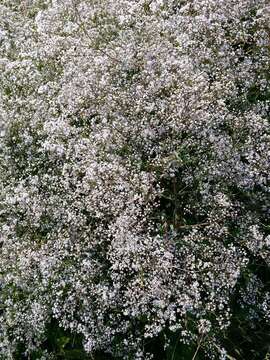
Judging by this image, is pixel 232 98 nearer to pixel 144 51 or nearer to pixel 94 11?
pixel 144 51

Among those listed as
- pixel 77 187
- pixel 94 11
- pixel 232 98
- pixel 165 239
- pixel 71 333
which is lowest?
pixel 71 333

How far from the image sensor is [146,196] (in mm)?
5168

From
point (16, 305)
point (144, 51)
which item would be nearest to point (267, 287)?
point (16, 305)

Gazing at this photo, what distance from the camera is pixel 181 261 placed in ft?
16.3

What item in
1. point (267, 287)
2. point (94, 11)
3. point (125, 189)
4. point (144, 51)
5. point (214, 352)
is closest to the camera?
point (214, 352)

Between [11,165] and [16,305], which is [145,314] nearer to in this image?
[16,305]

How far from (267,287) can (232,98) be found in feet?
7.29

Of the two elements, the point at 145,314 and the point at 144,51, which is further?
the point at 144,51

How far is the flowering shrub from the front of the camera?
497 centimetres

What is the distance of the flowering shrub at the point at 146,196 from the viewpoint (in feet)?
16.3

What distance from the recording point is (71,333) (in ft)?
17.8

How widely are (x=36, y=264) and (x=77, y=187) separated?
0.95 meters

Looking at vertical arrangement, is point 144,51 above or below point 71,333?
above

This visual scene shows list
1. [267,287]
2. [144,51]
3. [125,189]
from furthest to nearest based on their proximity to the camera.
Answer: [144,51] < [267,287] < [125,189]
